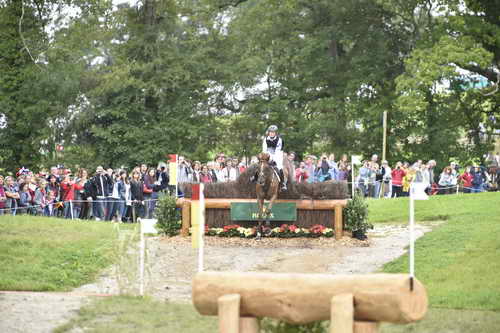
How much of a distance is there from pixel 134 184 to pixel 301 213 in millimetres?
6451

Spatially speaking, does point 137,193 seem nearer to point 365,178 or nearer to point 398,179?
point 365,178

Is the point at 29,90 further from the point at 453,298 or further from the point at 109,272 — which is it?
the point at 453,298

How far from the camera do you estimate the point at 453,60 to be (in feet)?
105

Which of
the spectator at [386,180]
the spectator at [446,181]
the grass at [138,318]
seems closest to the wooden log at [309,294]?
the grass at [138,318]

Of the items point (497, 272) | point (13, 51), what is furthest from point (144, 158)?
point (497, 272)

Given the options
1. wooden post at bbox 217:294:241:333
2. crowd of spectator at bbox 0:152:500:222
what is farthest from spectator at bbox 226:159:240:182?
wooden post at bbox 217:294:241:333

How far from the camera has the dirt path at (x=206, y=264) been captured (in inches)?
411

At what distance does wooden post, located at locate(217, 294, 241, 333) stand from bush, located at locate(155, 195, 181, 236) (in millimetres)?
14334

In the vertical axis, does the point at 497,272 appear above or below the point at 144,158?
below

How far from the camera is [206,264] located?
53.3ft

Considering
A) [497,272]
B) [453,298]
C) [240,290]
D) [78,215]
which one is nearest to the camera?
[240,290]

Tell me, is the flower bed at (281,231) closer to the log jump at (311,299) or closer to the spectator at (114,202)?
the spectator at (114,202)

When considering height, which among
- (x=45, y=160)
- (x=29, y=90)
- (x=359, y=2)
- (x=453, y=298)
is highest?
(x=359, y=2)

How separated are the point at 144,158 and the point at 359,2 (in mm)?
13181
